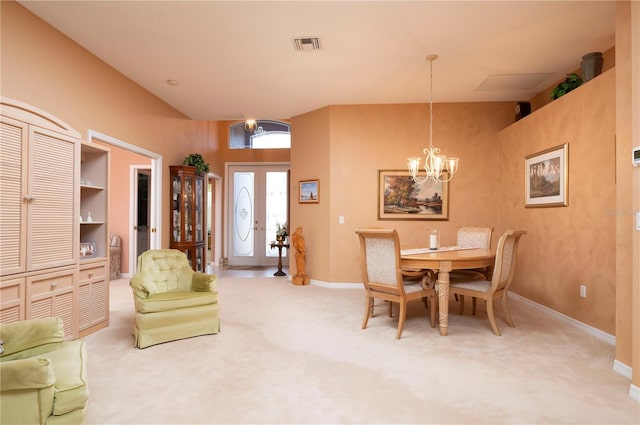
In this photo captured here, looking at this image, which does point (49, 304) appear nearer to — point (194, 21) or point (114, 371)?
point (114, 371)

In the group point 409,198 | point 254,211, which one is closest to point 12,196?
point 409,198

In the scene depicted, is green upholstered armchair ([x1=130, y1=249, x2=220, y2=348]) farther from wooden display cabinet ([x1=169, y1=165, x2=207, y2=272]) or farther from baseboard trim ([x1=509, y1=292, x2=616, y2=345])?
baseboard trim ([x1=509, y1=292, x2=616, y2=345])

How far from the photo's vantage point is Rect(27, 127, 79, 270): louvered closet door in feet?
8.88

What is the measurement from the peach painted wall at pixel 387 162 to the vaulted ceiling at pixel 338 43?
440mm

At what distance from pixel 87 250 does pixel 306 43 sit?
122 inches

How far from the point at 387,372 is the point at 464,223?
11.8 feet

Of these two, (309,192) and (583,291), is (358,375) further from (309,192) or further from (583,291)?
(309,192)

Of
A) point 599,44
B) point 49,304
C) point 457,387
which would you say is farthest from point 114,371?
point 599,44

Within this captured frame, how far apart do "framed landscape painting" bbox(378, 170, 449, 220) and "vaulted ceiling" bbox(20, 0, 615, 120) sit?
128cm

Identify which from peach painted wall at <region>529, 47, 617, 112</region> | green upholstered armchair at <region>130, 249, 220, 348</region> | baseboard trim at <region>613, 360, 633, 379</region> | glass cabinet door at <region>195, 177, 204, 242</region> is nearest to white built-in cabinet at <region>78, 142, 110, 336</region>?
green upholstered armchair at <region>130, 249, 220, 348</region>

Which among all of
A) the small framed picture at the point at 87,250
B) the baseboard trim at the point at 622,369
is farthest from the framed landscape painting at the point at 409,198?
the small framed picture at the point at 87,250

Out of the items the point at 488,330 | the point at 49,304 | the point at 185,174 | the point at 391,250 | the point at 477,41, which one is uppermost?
the point at 477,41

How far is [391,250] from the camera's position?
10.6ft

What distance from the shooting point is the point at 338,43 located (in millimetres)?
3523
